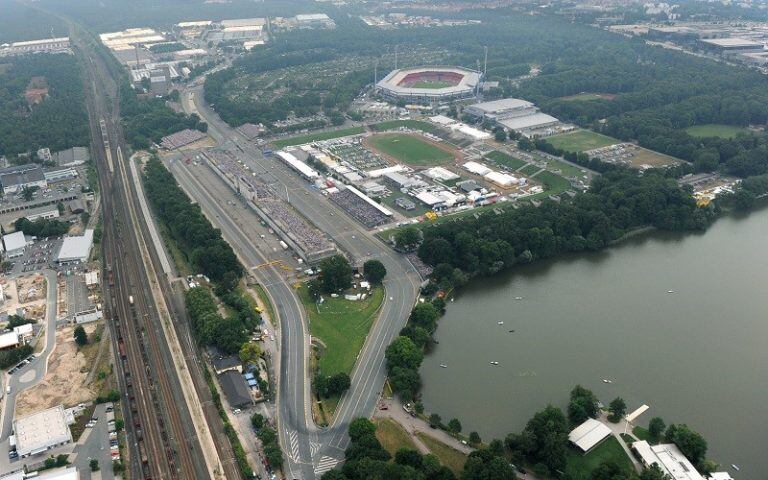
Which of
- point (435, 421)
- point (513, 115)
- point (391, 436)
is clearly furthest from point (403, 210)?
point (513, 115)

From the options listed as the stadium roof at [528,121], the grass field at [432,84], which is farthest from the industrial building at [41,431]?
the grass field at [432,84]

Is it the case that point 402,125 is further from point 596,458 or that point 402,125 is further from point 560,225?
point 596,458

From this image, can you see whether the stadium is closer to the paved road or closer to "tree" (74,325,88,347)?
the paved road

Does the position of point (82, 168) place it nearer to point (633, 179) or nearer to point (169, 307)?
point (169, 307)

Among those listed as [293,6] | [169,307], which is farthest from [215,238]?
[293,6]

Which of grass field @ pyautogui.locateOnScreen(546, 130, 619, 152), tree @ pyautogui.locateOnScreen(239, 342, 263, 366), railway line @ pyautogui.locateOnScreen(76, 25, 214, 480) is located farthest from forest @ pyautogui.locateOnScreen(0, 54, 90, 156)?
grass field @ pyautogui.locateOnScreen(546, 130, 619, 152)
